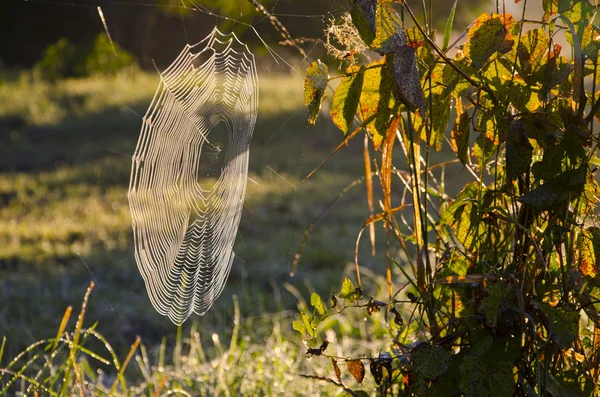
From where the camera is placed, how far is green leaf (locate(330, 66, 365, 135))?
1.34 metres

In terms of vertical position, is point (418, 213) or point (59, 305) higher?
point (418, 213)

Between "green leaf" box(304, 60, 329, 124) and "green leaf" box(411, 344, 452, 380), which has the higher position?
"green leaf" box(304, 60, 329, 124)

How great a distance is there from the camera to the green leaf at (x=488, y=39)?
1.33m

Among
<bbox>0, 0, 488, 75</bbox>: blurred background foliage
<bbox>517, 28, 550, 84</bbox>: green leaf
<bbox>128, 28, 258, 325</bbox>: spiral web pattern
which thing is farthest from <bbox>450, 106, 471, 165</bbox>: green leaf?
<bbox>0, 0, 488, 75</bbox>: blurred background foliage

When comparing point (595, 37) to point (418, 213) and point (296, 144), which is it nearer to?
point (418, 213)

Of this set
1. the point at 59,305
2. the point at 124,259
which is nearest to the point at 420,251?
the point at 59,305

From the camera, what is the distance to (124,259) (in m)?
4.58

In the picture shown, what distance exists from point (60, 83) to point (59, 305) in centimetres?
824

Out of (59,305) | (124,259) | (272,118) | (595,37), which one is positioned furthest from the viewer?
(272,118)

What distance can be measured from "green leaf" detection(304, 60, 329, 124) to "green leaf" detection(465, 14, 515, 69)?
25 centimetres

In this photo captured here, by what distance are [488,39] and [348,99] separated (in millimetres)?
264

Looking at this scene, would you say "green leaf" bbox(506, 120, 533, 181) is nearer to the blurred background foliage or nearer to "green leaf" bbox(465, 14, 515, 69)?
"green leaf" bbox(465, 14, 515, 69)

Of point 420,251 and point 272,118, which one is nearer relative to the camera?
point 420,251

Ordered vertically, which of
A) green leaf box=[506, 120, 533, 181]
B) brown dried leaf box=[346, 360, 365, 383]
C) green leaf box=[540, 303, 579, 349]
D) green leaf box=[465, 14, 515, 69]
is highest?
green leaf box=[465, 14, 515, 69]
